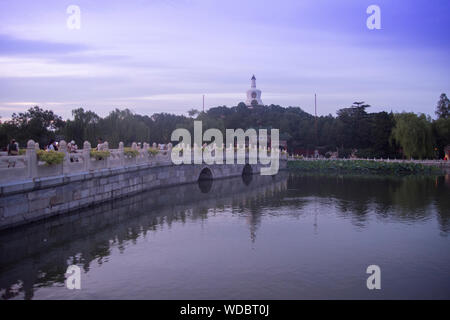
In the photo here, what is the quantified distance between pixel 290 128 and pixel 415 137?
1697cm

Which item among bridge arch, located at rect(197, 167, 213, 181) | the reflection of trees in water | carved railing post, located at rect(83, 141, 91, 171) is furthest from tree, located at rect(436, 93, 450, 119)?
carved railing post, located at rect(83, 141, 91, 171)

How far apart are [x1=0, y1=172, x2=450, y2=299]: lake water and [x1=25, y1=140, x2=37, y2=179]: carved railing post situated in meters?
1.53

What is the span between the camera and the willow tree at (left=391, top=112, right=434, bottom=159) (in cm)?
4409

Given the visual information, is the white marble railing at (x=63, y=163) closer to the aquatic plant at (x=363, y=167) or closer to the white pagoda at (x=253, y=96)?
the aquatic plant at (x=363, y=167)

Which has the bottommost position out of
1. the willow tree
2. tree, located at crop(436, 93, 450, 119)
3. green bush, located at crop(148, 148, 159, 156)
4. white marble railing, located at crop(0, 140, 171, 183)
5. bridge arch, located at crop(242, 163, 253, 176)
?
bridge arch, located at crop(242, 163, 253, 176)

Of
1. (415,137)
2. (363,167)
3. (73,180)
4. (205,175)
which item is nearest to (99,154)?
(73,180)

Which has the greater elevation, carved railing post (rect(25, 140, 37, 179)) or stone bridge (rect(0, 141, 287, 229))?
carved railing post (rect(25, 140, 37, 179))

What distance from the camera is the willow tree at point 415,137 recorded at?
4409 cm

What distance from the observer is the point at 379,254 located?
10914 mm

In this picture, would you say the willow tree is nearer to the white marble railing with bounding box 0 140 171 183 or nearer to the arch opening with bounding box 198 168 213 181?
the arch opening with bounding box 198 168 213 181

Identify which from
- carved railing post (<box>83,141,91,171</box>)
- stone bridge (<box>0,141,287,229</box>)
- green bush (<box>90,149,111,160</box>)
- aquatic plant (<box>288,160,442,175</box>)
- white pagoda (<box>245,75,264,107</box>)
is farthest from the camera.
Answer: white pagoda (<box>245,75,264,107</box>)
